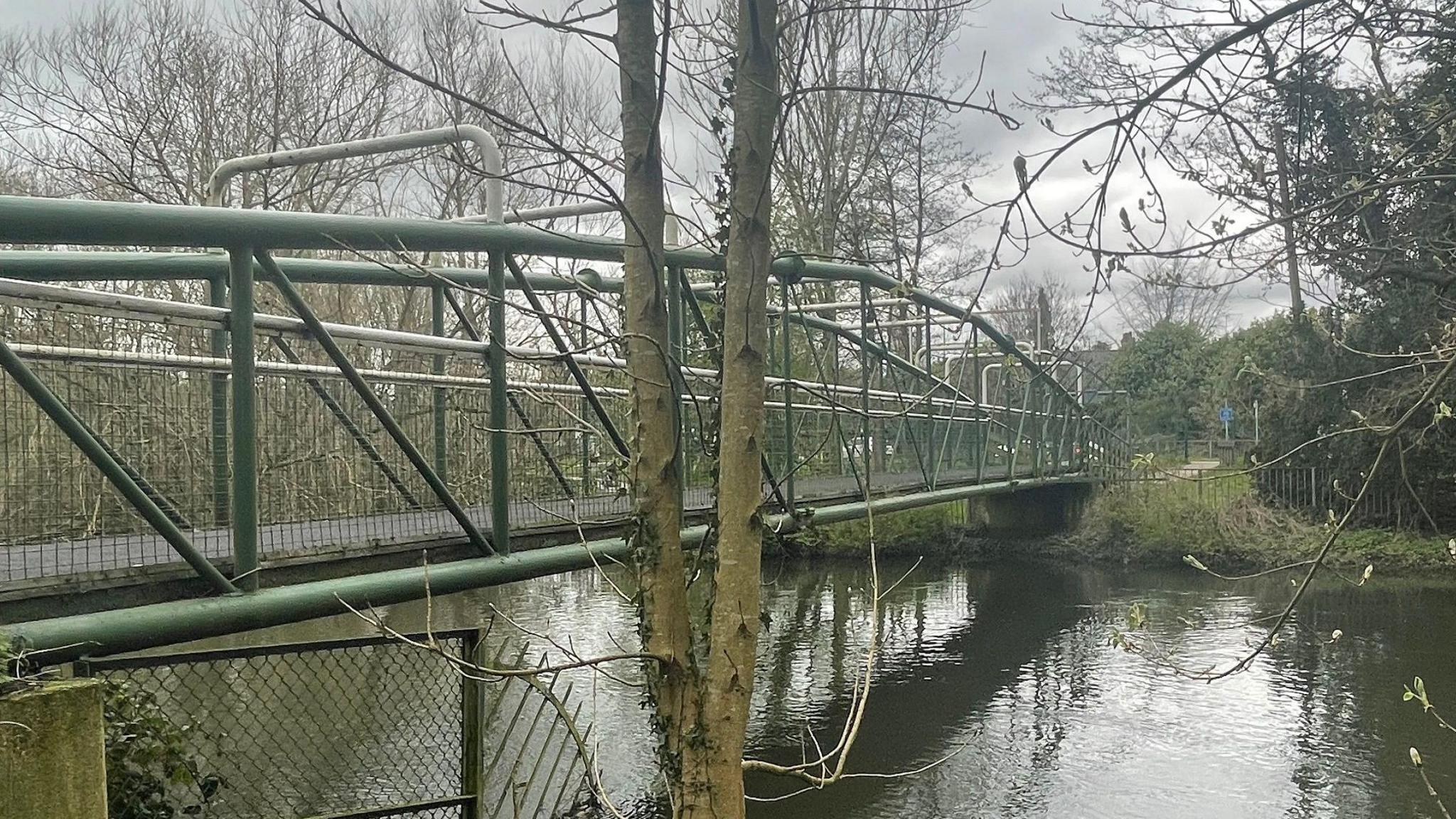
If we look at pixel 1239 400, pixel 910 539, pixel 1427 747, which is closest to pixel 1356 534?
pixel 1239 400

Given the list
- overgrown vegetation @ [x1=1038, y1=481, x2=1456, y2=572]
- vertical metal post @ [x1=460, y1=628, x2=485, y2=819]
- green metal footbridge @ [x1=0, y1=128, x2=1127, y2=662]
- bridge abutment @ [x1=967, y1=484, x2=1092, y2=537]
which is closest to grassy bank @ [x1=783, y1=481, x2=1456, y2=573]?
overgrown vegetation @ [x1=1038, y1=481, x2=1456, y2=572]

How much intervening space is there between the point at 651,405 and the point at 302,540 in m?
1.30

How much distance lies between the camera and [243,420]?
3.31 metres

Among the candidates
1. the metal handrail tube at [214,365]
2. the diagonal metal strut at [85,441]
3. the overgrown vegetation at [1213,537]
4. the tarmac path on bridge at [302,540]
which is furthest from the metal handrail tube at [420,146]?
the overgrown vegetation at [1213,537]

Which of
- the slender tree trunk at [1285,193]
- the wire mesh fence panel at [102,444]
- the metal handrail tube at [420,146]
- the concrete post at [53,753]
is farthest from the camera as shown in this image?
the metal handrail tube at [420,146]

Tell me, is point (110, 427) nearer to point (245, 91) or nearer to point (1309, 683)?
point (1309, 683)

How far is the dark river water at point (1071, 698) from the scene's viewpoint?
7234 millimetres

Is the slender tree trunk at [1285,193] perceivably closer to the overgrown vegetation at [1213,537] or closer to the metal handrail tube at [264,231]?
the metal handrail tube at [264,231]

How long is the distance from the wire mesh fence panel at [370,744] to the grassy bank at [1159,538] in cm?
860

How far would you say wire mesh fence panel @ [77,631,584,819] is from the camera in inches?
182

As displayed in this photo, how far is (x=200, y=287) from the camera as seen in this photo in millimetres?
13117

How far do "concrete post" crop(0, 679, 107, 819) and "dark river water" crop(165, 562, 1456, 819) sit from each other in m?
2.13

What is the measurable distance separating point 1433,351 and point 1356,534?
15551 mm

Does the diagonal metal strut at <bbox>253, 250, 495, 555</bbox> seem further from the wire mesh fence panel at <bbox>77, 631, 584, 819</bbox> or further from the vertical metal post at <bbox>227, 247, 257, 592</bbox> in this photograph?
the wire mesh fence panel at <bbox>77, 631, 584, 819</bbox>
